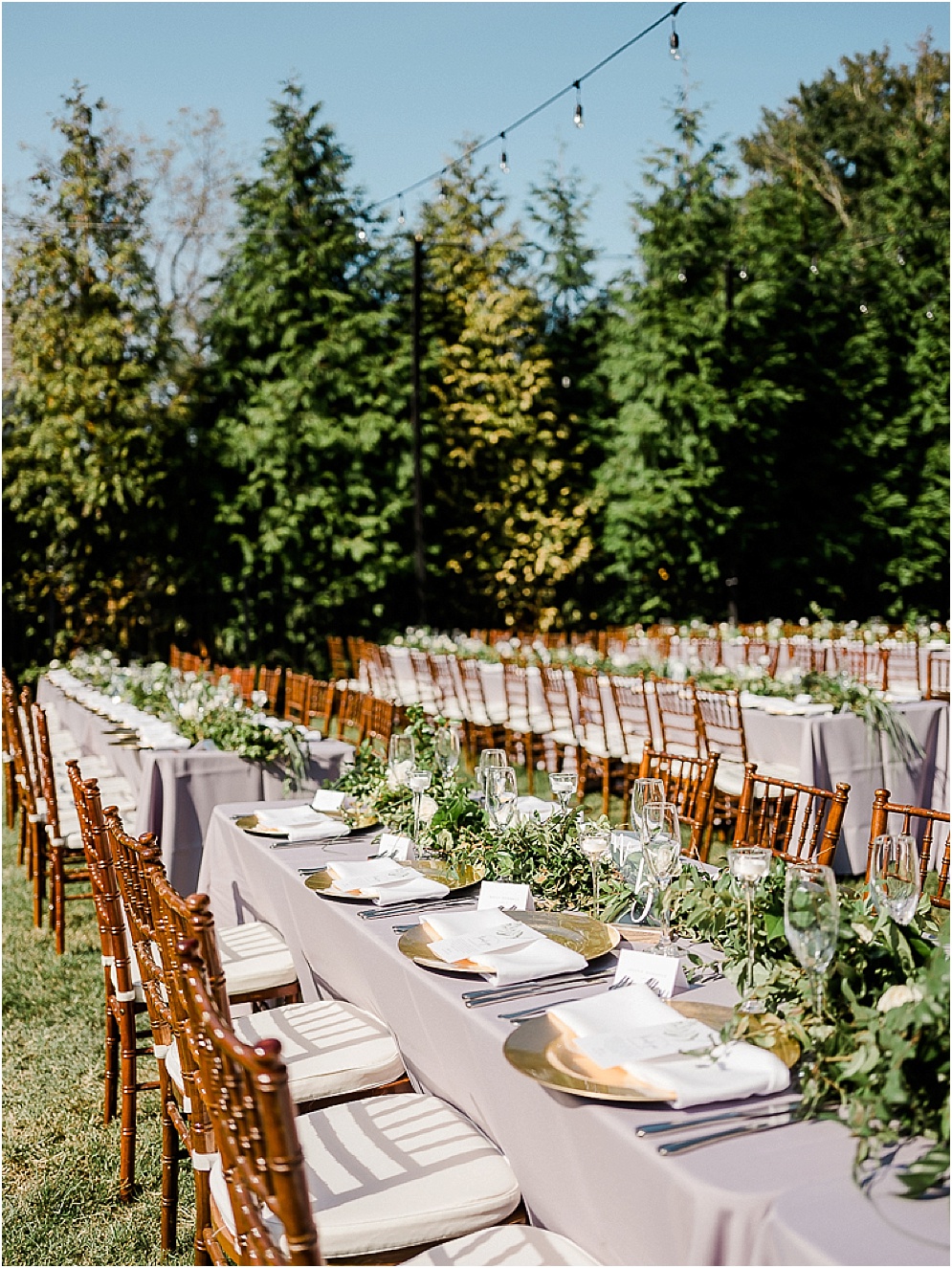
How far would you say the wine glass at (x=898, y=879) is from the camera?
1.71m

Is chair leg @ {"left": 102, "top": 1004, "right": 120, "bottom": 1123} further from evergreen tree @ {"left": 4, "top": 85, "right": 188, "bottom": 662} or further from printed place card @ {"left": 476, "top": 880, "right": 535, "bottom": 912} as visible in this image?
evergreen tree @ {"left": 4, "top": 85, "right": 188, "bottom": 662}

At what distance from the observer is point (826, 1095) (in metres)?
1.41

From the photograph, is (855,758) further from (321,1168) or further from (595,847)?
(321,1168)

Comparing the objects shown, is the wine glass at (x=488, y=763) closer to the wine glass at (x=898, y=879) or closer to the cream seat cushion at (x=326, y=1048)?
the cream seat cushion at (x=326, y=1048)

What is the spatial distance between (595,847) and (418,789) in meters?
0.65

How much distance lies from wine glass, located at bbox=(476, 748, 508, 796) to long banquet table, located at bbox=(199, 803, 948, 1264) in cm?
47

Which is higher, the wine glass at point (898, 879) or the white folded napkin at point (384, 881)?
the wine glass at point (898, 879)

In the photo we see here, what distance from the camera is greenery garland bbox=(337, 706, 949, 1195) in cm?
128

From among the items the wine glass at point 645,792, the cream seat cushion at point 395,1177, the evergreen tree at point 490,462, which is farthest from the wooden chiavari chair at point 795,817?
the evergreen tree at point 490,462

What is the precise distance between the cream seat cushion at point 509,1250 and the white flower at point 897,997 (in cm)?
57

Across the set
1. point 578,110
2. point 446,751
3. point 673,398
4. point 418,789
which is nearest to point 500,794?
point 418,789

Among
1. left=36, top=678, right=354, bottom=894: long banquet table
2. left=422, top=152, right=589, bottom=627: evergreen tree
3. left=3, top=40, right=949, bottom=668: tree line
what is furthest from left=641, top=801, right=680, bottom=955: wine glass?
left=422, top=152, right=589, bottom=627: evergreen tree

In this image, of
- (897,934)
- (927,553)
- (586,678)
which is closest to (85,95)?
(586,678)

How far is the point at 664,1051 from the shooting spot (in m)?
A: 1.54
